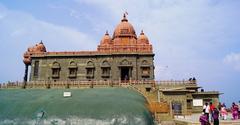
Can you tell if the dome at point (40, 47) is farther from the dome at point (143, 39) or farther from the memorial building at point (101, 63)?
the dome at point (143, 39)

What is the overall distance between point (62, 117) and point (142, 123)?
4190 millimetres

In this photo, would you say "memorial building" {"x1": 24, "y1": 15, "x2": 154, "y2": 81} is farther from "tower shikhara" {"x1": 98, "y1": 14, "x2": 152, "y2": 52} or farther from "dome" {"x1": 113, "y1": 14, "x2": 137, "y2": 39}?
"dome" {"x1": 113, "y1": 14, "x2": 137, "y2": 39}

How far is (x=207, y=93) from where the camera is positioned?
1468 inches

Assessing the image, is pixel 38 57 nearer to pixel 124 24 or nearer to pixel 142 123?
pixel 124 24

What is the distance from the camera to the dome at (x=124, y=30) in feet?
172

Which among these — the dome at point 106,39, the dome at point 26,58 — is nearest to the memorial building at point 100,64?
the dome at point 106,39

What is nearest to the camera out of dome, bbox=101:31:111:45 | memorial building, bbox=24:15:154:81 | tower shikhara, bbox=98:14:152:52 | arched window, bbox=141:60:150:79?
arched window, bbox=141:60:150:79

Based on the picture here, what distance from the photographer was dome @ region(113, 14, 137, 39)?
2058 inches

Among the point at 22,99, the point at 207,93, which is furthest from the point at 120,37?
the point at 22,99

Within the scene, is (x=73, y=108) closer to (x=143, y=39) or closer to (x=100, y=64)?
(x=100, y=64)

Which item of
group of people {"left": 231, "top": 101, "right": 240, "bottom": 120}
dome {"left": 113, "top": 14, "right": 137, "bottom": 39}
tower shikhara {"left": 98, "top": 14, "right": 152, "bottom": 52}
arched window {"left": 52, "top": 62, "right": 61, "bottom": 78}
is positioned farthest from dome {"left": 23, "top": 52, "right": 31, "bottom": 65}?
group of people {"left": 231, "top": 101, "right": 240, "bottom": 120}

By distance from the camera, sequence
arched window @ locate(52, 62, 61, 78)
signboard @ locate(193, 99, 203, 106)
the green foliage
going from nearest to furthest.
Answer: the green foliage < signboard @ locate(193, 99, 203, 106) < arched window @ locate(52, 62, 61, 78)

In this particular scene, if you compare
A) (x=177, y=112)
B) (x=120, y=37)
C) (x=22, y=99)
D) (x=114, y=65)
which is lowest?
(x=177, y=112)

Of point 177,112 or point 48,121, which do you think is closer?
point 48,121
